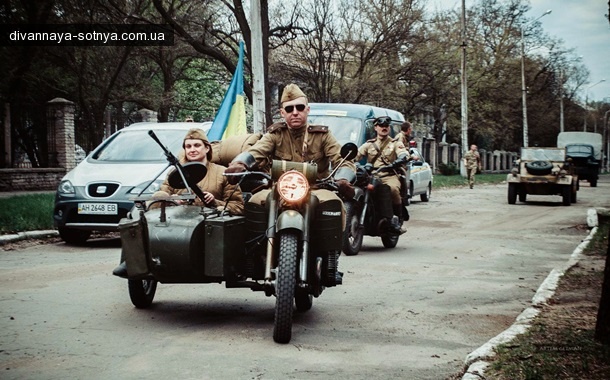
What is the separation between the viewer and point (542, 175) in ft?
81.0

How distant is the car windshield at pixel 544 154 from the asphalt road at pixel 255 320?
14010 millimetres

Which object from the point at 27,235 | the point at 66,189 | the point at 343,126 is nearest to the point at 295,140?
the point at 66,189

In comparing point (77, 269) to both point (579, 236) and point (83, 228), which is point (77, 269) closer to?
point (83, 228)

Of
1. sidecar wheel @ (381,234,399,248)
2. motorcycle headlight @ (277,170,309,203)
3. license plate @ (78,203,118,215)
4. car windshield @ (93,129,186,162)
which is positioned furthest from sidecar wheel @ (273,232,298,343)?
car windshield @ (93,129,186,162)

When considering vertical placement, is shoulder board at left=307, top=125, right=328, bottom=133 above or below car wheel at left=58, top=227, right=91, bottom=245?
above

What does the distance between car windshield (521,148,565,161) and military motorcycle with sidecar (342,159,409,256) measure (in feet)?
47.5

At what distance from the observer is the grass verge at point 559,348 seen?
475 centimetres

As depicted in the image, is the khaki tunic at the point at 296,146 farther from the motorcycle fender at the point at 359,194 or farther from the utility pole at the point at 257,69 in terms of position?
the utility pole at the point at 257,69

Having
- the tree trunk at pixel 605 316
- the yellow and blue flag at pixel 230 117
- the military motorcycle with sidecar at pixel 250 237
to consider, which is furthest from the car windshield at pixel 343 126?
the tree trunk at pixel 605 316

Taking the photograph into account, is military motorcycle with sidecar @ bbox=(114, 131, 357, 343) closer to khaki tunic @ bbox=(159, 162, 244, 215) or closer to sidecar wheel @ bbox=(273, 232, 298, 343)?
sidecar wheel @ bbox=(273, 232, 298, 343)

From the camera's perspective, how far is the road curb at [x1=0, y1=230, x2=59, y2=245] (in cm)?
1249

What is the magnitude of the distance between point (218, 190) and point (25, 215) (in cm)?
876

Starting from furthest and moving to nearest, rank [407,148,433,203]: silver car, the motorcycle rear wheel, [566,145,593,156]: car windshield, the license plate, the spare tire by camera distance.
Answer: [566,145,593,156]: car windshield < the spare tire < [407,148,433,203]: silver car < the license plate < the motorcycle rear wheel

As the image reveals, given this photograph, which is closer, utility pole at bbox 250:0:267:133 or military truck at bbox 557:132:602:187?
utility pole at bbox 250:0:267:133
